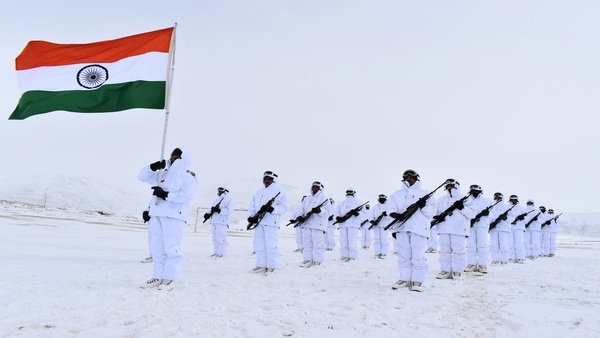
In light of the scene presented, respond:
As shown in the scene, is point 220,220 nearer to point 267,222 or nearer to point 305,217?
point 305,217

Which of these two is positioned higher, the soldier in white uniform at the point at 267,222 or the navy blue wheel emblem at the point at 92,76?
the navy blue wheel emblem at the point at 92,76

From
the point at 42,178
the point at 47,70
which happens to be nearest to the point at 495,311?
the point at 47,70

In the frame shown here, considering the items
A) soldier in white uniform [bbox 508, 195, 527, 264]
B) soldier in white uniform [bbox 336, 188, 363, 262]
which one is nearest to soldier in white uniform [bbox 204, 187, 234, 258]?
soldier in white uniform [bbox 336, 188, 363, 262]

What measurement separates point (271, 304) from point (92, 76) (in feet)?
21.9

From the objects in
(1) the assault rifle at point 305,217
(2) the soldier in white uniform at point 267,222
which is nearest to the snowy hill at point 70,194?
(1) the assault rifle at point 305,217

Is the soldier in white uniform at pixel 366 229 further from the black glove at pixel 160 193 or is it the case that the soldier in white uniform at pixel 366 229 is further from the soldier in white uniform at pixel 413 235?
the black glove at pixel 160 193

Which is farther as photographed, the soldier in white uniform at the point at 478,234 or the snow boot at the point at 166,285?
the soldier in white uniform at the point at 478,234

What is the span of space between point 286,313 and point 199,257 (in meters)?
6.56

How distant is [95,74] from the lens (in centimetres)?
902

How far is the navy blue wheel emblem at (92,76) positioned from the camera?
8.91m

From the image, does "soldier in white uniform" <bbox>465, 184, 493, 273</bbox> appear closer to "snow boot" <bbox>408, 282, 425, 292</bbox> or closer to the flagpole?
"snow boot" <bbox>408, 282, 425, 292</bbox>

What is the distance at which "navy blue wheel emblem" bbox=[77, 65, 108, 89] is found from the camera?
29.2ft

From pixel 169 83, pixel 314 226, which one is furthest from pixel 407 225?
pixel 169 83

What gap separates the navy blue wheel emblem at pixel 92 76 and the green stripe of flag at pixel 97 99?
16 centimetres
